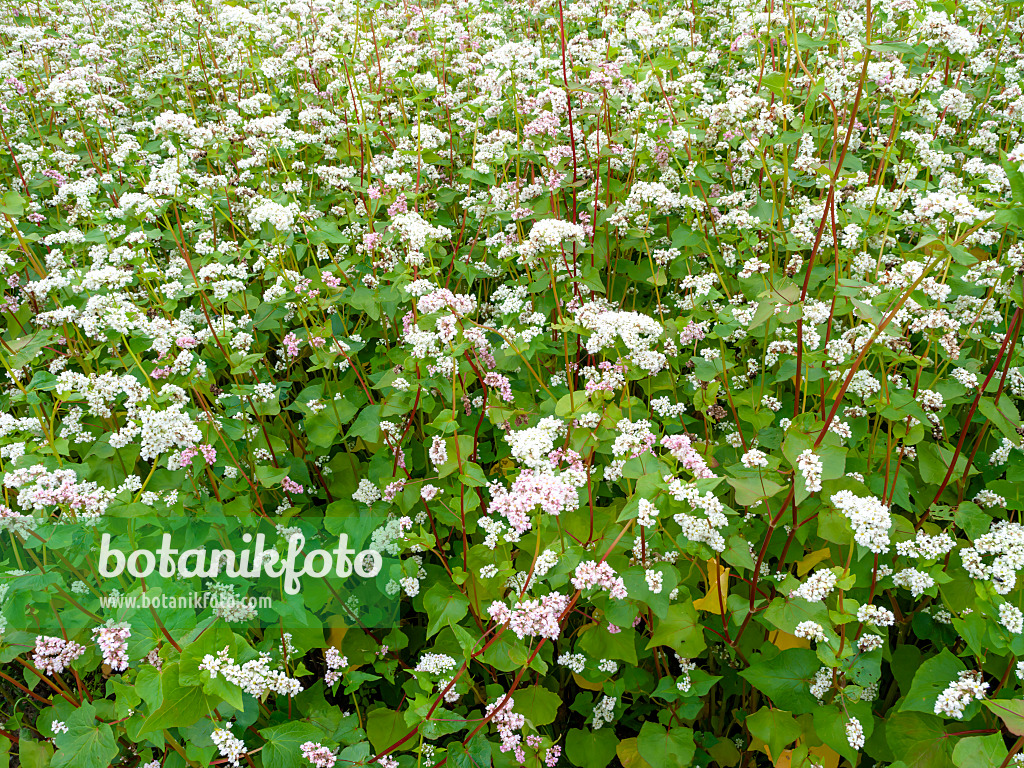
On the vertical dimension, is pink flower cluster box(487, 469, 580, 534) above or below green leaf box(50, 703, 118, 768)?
above

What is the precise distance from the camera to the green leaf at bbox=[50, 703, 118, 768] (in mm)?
2865

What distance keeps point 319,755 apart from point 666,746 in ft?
5.36

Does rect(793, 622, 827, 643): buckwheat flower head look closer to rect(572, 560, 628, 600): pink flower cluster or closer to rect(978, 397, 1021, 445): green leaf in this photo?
rect(572, 560, 628, 600): pink flower cluster

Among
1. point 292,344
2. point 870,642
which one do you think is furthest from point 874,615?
point 292,344

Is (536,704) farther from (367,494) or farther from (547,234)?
(547,234)

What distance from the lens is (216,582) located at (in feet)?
12.1

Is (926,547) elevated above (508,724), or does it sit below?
above

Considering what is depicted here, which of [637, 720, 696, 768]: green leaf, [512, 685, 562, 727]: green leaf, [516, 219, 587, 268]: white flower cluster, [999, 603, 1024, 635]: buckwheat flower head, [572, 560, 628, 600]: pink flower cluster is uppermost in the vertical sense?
[516, 219, 587, 268]: white flower cluster

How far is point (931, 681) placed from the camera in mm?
2939

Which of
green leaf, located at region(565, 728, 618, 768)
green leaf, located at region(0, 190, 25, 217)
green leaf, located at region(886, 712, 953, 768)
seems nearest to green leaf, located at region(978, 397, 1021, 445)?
green leaf, located at region(886, 712, 953, 768)

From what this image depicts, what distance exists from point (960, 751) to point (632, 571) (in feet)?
4.61

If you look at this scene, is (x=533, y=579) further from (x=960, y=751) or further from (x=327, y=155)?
(x=327, y=155)

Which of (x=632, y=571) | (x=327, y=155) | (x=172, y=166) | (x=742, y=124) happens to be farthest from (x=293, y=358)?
(x=742, y=124)

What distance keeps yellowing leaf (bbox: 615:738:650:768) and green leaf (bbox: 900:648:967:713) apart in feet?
4.14
